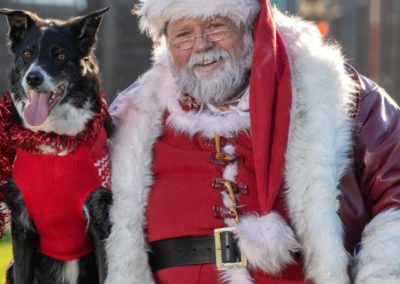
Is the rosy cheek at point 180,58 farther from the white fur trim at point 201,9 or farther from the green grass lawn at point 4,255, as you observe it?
the green grass lawn at point 4,255

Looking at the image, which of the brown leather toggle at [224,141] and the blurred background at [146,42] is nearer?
the brown leather toggle at [224,141]

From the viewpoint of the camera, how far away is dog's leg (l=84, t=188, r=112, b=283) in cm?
305

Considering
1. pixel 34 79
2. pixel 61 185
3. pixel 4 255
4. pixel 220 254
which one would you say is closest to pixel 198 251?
pixel 220 254

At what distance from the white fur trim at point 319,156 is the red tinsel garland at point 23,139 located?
829 millimetres

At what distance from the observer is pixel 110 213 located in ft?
10.0

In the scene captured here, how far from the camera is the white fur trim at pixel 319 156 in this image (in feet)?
8.97

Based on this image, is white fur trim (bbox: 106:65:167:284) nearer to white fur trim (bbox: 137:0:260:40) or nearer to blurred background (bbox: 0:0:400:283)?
white fur trim (bbox: 137:0:260:40)

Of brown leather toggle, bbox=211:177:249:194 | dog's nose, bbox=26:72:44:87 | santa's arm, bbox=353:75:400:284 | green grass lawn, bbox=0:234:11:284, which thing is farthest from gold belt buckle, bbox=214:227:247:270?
green grass lawn, bbox=0:234:11:284

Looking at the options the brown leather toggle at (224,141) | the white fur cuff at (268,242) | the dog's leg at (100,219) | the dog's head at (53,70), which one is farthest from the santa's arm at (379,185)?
the dog's head at (53,70)

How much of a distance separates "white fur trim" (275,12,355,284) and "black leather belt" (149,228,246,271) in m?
A: 0.26

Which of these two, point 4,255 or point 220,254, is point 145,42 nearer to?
point 4,255

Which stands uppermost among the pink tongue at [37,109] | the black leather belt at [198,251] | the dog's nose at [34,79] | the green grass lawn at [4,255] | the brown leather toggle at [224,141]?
the dog's nose at [34,79]

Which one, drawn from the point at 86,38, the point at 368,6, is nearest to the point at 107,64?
the point at 368,6

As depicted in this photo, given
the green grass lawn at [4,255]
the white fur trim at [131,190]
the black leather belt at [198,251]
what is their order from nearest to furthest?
1. the black leather belt at [198,251]
2. the white fur trim at [131,190]
3. the green grass lawn at [4,255]
